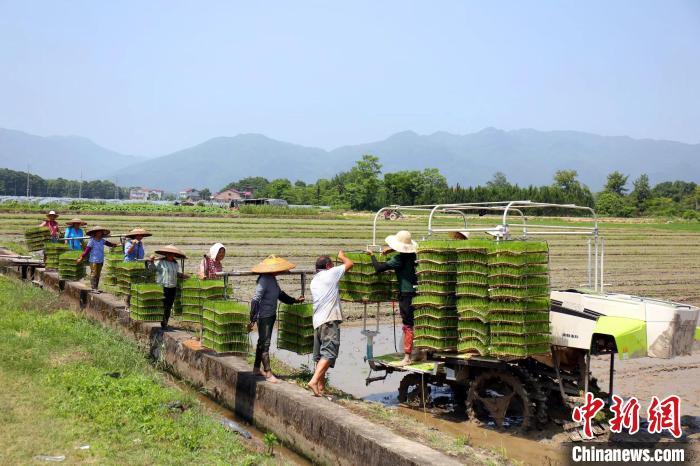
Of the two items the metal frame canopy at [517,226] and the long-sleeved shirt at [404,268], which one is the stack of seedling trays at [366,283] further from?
the long-sleeved shirt at [404,268]

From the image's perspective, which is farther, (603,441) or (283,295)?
(283,295)

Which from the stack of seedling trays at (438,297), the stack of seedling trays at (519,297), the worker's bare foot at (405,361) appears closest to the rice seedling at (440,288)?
the stack of seedling trays at (438,297)

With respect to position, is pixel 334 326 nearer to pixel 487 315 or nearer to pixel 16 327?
pixel 487 315

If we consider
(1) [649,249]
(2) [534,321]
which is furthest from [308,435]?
(1) [649,249]

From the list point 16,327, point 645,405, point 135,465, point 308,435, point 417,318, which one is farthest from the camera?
point 16,327

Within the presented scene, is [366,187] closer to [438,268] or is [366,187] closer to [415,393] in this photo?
[415,393]

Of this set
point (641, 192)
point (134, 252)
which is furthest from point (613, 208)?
point (134, 252)

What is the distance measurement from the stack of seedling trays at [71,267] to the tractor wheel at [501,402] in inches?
408

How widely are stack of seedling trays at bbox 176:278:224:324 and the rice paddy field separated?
643cm

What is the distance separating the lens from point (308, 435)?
7.55 metres

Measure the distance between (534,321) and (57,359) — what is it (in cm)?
614

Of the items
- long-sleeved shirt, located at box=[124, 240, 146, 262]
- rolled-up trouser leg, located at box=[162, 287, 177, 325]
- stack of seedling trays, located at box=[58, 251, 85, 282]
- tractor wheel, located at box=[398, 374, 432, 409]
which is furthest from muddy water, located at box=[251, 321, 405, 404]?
stack of seedling trays, located at box=[58, 251, 85, 282]

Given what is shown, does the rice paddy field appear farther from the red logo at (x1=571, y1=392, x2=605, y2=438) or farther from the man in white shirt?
the man in white shirt

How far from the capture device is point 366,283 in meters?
9.95
